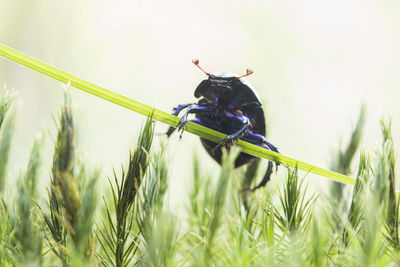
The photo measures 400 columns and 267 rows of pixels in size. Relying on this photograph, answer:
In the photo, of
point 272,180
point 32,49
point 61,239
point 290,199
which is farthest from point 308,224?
point 32,49

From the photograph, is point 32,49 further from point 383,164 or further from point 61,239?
point 383,164

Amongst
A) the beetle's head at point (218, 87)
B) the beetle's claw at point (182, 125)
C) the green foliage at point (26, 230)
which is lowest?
the green foliage at point (26, 230)

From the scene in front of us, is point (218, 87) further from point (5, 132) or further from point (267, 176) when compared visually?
point (5, 132)

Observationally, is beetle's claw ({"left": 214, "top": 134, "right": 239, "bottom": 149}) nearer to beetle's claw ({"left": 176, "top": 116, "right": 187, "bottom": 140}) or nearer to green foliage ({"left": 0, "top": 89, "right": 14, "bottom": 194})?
beetle's claw ({"left": 176, "top": 116, "right": 187, "bottom": 140})

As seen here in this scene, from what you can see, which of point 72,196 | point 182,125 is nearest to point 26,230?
point 72,196

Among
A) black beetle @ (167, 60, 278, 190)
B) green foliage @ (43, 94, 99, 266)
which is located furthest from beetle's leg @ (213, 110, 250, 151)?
green foliage @ (43, 94, 99, 266)

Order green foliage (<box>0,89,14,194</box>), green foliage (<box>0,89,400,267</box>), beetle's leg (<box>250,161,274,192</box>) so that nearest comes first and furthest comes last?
1. green foliage (<box>0,89,400,267</box>)
2. green foliage (<box>0,89,14,194</box>)
3. beetle's leg (<box>250,161,274,192</box>)

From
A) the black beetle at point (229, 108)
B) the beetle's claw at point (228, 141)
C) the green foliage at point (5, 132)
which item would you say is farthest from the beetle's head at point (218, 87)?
the green foliage at point (5, 132)

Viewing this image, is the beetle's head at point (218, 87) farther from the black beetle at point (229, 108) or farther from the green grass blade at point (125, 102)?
the green grass blade at point (125, 102)
